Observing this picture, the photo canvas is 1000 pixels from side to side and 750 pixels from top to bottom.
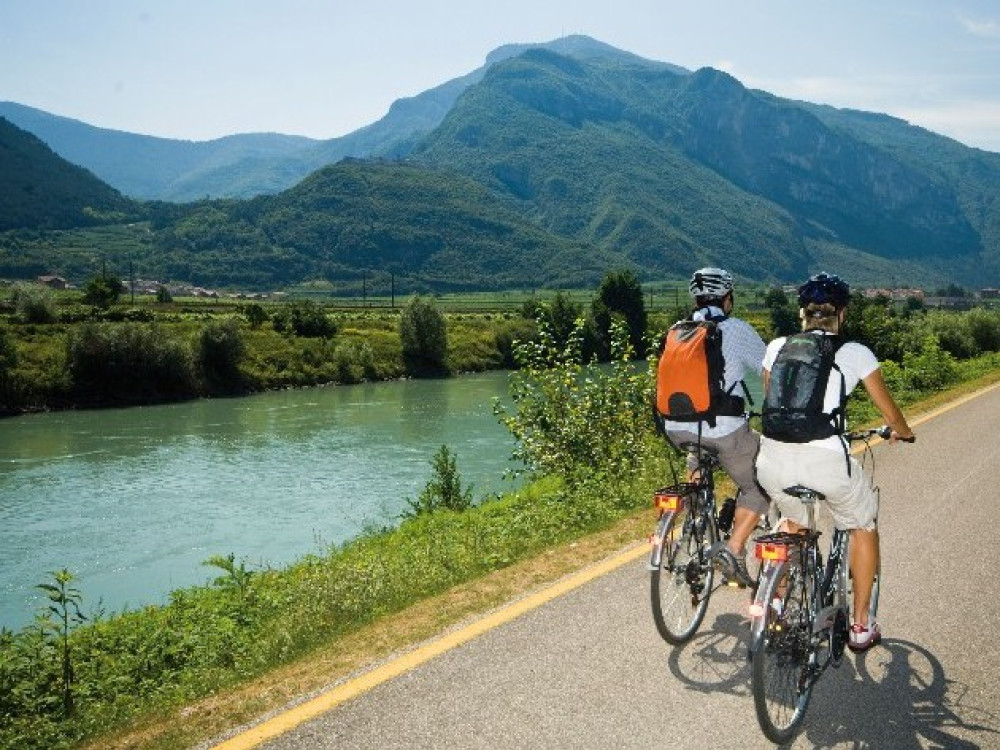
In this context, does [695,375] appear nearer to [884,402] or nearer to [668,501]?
[668,501]

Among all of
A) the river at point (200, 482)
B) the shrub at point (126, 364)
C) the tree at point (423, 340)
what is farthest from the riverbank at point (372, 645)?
the tree at point (423, 340)

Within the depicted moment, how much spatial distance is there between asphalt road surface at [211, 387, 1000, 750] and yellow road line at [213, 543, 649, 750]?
2cm

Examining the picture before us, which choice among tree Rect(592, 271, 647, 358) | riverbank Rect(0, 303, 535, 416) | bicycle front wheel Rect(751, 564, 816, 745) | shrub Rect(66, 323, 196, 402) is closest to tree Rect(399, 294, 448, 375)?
riverbank Rect(0, 303, 535, 416)

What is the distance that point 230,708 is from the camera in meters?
4.50

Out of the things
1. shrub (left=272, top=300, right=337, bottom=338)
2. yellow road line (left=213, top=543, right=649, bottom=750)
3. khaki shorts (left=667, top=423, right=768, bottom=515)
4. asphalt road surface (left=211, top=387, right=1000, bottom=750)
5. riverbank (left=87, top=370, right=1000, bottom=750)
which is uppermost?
khaki shorts (left=667, top=423, right=768, bottom=515)

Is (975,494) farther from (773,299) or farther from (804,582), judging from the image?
(773,299)

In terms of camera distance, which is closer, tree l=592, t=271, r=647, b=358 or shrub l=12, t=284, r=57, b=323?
shrub l=12, t=284, r=57, b=323

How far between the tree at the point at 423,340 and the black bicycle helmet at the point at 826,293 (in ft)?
207

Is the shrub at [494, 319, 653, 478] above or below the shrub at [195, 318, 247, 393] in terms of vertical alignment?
above

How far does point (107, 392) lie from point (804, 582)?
178 ft

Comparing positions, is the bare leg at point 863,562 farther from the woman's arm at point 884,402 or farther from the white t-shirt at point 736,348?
the white t-shirt at point 736,348

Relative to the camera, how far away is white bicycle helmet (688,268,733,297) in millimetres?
5219

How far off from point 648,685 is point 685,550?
1.01 m

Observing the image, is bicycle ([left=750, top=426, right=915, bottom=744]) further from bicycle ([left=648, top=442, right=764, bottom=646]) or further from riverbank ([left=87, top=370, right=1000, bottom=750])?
riverbank ([left=87, top=370, right=1000, bottom=750])
